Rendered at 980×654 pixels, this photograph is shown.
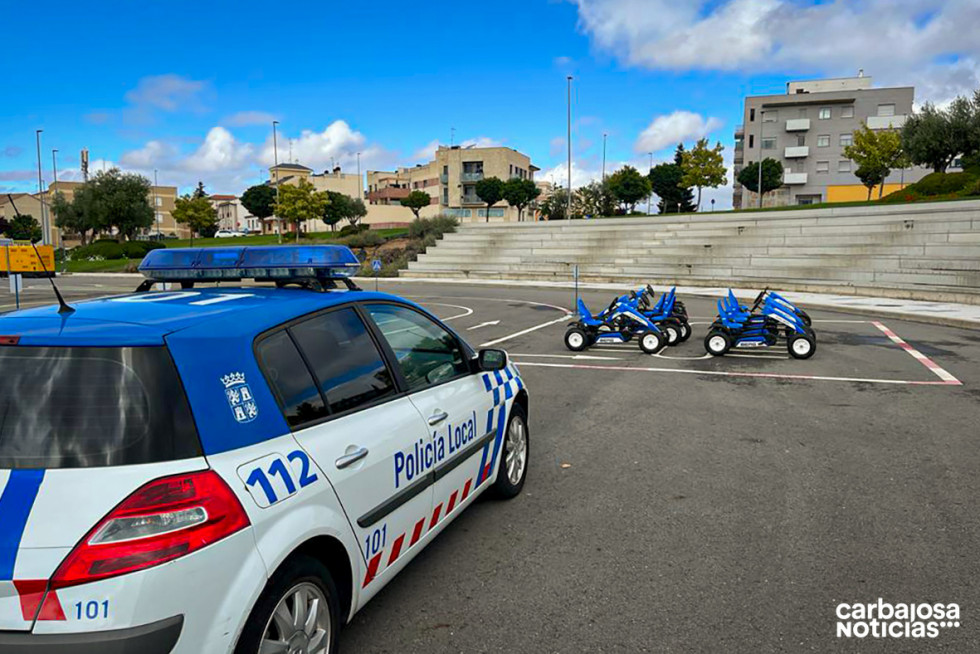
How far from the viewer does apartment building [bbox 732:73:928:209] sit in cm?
6988

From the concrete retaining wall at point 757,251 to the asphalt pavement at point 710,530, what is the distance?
16.5 metres

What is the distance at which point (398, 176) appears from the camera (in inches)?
4663

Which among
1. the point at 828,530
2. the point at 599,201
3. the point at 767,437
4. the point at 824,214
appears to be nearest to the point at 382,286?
the point at 824,214

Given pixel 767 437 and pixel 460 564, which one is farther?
pixel 767 437

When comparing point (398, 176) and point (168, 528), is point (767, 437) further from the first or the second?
point (398, 176)

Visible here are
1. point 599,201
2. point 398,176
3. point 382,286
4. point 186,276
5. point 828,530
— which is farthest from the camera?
point 398,176

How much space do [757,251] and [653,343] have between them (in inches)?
832

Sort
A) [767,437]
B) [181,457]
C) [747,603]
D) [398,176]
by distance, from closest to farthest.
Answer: [181,457] < [747,603] < [767,437] < [398,176]

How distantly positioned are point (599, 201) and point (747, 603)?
236 ft

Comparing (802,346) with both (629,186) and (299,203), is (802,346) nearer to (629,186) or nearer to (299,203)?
(629,186)

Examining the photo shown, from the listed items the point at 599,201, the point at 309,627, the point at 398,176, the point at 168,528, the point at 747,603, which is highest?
the point at 398,176

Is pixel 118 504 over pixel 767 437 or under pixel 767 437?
over

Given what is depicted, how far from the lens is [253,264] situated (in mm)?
3537

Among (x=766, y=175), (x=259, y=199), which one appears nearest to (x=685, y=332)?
(x=766, y=175)
